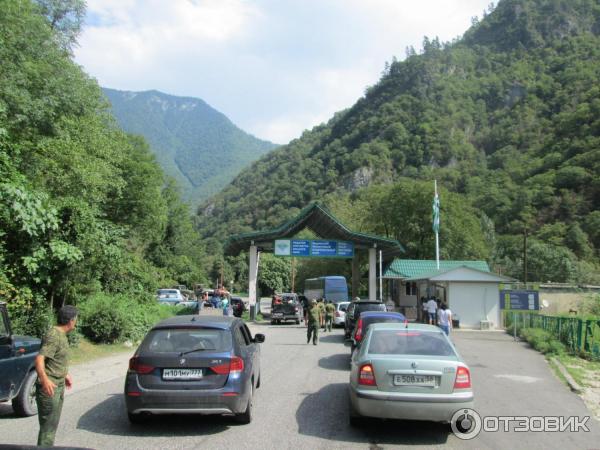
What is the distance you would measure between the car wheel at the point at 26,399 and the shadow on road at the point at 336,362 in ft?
24.7

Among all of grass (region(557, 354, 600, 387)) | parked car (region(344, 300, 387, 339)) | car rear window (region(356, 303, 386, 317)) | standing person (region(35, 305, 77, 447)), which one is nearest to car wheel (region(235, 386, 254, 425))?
standing person (region(35, 305, 77, 447))

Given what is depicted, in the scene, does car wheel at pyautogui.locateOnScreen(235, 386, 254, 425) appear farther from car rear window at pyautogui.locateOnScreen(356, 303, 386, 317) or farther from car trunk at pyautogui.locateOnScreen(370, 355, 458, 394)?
car rear window at pyautogui.locateOnScreen(356, 303, 386, 317)

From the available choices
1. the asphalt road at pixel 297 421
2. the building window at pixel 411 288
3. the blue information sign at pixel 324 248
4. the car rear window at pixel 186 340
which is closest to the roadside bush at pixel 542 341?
the asphalt road at pixel 297 421

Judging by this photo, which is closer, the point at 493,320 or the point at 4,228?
the point at 4,228

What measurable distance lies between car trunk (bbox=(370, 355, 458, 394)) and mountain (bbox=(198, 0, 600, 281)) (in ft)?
222

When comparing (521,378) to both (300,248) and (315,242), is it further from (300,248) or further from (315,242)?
(315,242)

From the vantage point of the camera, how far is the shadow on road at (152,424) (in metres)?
7.60

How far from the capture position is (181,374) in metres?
7.63

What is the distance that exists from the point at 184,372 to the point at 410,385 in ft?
9.93

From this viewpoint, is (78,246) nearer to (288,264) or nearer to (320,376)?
(320,376)

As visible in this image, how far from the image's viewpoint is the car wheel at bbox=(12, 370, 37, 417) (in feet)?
27.5

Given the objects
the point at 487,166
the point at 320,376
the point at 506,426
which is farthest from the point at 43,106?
the point at 487,166

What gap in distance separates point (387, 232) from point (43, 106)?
153ft

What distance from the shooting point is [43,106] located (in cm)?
1532
